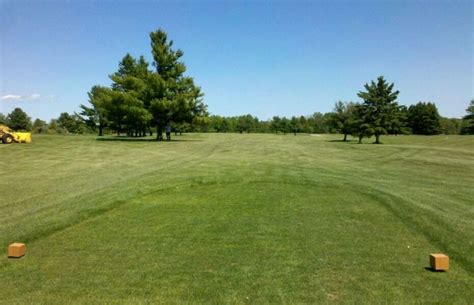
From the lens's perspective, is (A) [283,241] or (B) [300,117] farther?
(B) [300,117]

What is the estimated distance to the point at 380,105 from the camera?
51.6 metres

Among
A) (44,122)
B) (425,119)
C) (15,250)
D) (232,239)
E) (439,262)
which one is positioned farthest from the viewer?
(44,122)

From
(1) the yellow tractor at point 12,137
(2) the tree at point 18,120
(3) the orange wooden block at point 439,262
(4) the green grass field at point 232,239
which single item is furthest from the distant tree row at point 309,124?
(3) the orange wooden block at point 439,262

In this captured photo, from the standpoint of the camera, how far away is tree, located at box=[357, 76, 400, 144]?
2008 inches

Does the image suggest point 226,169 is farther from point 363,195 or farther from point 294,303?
point 294,303

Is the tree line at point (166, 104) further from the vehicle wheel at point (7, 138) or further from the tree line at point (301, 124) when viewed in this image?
the vehicle wheel at point (7, 138)

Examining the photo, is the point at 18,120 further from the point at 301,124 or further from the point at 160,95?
the point at 301,124

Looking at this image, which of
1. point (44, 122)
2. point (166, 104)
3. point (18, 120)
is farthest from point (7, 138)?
point (44, 122)

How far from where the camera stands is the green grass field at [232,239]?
4.93 m

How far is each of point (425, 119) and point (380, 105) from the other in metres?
47.8

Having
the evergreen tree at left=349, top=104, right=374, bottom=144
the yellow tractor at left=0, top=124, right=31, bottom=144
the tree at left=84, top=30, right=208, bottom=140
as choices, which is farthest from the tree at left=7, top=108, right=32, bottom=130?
the evergreen tree at left=349, top=104, right=374, bottom=144

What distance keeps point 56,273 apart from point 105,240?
5.18ft

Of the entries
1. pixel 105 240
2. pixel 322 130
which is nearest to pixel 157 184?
pixel 105 240

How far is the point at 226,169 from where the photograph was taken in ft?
54.4
